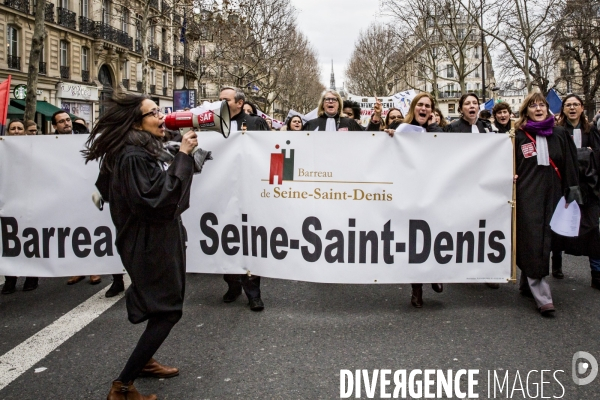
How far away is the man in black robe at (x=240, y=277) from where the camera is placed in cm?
539

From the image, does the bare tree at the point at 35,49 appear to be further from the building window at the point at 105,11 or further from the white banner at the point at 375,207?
the building window at the point at 105,11

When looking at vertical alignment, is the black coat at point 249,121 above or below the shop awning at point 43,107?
below

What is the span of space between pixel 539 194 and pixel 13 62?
2903 centimetres

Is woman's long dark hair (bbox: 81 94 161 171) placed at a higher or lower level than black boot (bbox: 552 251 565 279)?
higher

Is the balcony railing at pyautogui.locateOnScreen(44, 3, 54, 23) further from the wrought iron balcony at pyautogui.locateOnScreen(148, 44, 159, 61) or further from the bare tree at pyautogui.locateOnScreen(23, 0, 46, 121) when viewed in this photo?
the bare tree at pyautogui.locateOnScreen(23, 0, 46, 121)

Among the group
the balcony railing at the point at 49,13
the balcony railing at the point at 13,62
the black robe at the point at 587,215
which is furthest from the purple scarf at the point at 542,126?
the balcony railing at the point at 49,13

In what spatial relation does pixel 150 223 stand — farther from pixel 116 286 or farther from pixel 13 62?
pixel 13 62

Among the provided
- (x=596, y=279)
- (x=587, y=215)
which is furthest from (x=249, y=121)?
(x=596, y=279)

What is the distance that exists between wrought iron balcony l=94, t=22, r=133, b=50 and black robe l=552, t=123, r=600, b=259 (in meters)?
35.3

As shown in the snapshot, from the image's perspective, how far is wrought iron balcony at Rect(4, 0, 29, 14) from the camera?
28109 mm

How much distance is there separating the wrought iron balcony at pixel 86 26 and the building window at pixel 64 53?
5.11 feet

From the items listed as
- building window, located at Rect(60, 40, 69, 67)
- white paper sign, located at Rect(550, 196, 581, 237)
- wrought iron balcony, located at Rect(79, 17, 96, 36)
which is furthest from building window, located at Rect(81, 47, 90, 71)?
white paper sign, located at Rect(550, 196, 581, 237)

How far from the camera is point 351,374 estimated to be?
12.4 feet

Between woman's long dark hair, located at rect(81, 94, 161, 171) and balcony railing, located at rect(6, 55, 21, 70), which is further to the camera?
balcony railing, located at rect(6, 55, 21, 70)
